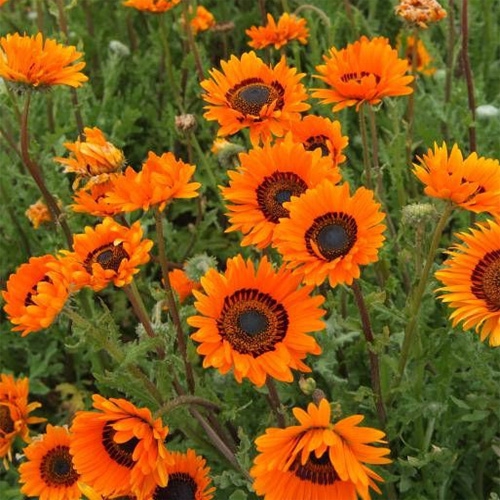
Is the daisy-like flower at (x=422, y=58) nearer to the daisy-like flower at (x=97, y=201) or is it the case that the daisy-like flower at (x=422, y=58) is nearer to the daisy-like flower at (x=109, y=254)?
the daisy-like flower at (x=97, y=201)

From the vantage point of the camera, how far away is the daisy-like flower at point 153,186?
68.5 inches

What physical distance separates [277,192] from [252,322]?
0.31m

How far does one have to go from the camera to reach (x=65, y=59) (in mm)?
2160

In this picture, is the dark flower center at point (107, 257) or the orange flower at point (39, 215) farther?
the orange flower at point (39, 215)

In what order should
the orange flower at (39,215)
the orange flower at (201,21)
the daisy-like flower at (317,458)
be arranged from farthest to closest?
the orange flower at (201,21), the orange flower at (39,215), the daisy-like flower at (317,458)

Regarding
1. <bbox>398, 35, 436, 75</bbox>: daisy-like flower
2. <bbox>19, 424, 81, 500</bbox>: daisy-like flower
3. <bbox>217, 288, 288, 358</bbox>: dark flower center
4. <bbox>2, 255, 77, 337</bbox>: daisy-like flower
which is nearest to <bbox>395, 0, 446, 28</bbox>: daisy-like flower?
<bbox>398, 35, 436, 75</bbox>: daisy-like flower

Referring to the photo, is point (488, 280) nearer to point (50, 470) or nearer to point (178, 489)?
point (178, 489)

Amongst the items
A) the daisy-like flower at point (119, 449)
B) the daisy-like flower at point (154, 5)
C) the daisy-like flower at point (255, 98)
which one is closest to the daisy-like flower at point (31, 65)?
the daisy-like flower at point (255, 98)

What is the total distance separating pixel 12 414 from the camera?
7.68 ft

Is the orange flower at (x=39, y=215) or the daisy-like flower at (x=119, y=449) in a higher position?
the daisy-like flower at (x=119, y=449)

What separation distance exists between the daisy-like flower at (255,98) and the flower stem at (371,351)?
0.46 meters

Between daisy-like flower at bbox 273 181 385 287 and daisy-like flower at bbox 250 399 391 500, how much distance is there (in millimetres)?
270

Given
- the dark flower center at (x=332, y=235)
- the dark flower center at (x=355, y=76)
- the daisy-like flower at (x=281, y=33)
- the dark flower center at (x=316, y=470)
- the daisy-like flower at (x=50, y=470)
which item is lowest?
the daisy-like flower at (x=50, y=470)

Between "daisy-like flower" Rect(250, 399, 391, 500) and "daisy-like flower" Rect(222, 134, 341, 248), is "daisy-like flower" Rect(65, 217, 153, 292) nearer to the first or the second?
"daisy-like flower" Rect(222, 134, 341, 248)
